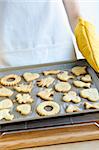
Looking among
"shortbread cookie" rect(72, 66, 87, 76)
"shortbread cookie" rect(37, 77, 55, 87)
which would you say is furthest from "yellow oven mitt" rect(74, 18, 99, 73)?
"shortbread cookie" rect(37, 77, 55, 87)

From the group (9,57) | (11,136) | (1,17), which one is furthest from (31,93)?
(1,17)

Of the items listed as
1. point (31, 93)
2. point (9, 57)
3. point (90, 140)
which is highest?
point (9, 57)

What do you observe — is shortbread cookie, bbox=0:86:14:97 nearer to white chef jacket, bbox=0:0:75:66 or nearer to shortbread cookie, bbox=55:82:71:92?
shortbread cookie, bbox=55:82:71:92

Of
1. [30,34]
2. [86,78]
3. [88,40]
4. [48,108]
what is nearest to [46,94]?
[48,108]

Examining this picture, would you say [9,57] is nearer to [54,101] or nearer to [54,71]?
[54,71]

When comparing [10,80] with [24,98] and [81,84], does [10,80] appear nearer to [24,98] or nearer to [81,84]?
[24,98]

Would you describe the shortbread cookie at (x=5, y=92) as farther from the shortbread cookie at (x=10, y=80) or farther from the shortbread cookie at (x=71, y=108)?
the shortbread cookie at (x=71, y=108)
